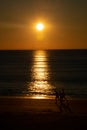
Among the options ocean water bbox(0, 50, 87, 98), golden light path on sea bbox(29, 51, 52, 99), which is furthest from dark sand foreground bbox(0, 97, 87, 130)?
ocean water bbox(0, 50, 87, 98)

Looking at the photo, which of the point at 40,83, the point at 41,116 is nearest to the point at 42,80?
the point at 40,83

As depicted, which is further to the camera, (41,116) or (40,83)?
(40,83)

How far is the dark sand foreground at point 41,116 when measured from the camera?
13.0 m

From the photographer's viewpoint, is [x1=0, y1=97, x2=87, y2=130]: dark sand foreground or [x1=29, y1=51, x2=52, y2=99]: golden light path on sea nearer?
[x1=0, y1=97, x2=87, y2=130]: dark sand foreground

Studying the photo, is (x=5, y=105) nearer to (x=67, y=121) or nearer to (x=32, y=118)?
(x=32, y=118)

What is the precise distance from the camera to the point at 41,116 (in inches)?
585

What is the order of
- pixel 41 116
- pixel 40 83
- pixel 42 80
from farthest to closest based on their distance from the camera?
pixel 42 80 < pixel 40 83 < pixel 41 116

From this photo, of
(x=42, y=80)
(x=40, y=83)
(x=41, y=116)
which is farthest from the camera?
(x=42, y=80)

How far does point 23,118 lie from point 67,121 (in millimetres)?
2058

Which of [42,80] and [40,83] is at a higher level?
[42,80]

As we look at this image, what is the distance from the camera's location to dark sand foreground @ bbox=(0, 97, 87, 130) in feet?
42.6

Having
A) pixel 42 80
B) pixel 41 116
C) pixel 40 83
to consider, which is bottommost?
pixel 41 116

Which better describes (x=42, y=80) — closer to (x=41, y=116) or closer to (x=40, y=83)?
(x=40, y=83)

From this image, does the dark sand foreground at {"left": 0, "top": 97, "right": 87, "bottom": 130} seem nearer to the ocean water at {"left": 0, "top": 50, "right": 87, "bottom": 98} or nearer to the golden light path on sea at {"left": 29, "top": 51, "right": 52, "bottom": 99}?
the golden light path on sea at {"left": 29, "top": 51, "right": 52, "bottom": 99}
